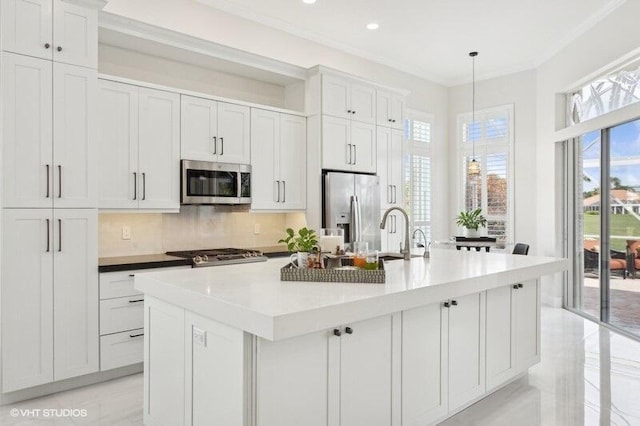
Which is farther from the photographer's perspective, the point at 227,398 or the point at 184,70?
the point at 184,70

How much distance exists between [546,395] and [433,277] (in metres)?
1.52

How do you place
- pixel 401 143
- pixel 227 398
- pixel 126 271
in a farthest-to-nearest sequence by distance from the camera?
pixel 401 143 → pixel 126 271 → pixel 227 398

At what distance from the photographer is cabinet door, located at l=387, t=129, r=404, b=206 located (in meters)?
5.95

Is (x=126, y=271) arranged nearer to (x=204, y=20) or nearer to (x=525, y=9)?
(x=204, y=20)

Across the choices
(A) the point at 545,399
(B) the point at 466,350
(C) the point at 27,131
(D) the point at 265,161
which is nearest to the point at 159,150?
(C) the point at 27,131

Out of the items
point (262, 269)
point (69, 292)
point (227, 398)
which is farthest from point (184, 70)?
point (227, 398)

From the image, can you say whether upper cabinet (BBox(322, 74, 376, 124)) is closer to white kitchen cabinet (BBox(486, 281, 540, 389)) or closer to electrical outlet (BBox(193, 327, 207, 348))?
white kitchen cabinet (BBox(486, 281, 540, 389))

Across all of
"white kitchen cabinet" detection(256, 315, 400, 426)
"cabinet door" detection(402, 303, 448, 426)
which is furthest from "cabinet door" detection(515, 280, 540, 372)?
"white kitchen cabinet" detection(256, 315, 400, 426)

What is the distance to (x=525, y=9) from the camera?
498 cm

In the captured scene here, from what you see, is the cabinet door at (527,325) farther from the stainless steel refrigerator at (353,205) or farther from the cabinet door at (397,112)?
the cabinet door at (397,112)

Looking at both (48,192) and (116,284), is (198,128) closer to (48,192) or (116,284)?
(48,192)

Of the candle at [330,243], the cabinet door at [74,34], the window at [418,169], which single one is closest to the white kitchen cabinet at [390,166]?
the window at [418,169]

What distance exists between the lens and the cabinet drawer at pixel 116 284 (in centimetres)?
354

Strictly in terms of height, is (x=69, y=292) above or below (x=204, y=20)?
below
